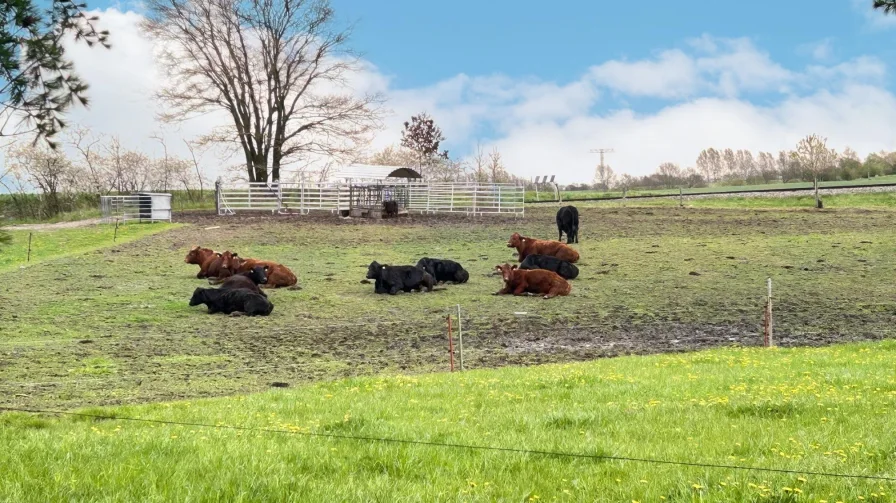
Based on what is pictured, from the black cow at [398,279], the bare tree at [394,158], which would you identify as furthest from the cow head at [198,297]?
the bare tree at [394,158]

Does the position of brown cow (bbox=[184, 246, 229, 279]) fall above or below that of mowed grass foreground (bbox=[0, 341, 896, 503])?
above

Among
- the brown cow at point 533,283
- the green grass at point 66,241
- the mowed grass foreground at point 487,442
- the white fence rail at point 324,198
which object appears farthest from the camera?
the white fence rail at point 324,198

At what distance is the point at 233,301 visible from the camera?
52.7 feet

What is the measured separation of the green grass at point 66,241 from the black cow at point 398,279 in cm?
1074

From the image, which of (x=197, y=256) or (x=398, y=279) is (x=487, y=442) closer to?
(x=398, y=279)

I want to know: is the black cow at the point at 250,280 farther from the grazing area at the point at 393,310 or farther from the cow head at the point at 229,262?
the cow head at the point at 229,262

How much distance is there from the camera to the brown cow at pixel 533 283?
59.8 feet

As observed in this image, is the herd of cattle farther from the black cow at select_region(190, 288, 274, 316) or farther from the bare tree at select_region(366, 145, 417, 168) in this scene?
the bare tree at select_region(366, 145, 417, 168)

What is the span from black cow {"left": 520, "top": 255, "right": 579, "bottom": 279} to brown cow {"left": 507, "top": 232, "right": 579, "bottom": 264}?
1.77 m

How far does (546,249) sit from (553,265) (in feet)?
7.76

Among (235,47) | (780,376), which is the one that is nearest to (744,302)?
(780,376)

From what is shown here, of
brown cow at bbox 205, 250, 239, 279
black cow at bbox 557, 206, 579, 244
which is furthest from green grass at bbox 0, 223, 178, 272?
black cow at bbox 557, 206, 579, 244

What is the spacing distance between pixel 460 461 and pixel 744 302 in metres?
13.6

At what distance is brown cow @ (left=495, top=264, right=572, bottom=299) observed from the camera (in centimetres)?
1823
